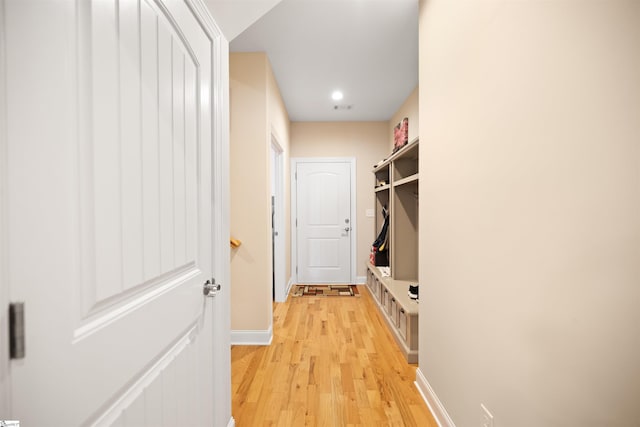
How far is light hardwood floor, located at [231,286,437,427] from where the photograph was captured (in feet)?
5.59

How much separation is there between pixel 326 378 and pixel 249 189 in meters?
1.62

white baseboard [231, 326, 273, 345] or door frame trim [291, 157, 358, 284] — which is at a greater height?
door frame trim [291, 157, 358, 284]

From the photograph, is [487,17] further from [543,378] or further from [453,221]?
[543,378]

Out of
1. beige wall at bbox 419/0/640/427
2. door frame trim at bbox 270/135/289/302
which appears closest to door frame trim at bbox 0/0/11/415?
beige wall at bbox 419/0/640/427

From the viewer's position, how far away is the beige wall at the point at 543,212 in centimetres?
71

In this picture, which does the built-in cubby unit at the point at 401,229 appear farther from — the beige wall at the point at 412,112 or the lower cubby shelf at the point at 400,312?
the beige wall at the point at 412,112

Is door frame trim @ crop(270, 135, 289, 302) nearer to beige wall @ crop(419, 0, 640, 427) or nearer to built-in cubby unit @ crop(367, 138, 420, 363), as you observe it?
built-in cubby unit @ crop(367, 138, 420, 363)

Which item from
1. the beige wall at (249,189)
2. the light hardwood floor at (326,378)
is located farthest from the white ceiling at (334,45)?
the light hardwood floor at (326,378)

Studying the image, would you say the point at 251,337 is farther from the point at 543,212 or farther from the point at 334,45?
the point at 334,45

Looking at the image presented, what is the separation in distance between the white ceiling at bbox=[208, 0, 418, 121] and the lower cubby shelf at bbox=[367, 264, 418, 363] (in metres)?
2.20

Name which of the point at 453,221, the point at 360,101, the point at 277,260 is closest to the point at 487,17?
the point at 453,221

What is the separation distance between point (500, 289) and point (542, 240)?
29 cm

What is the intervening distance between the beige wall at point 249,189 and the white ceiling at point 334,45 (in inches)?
11.2

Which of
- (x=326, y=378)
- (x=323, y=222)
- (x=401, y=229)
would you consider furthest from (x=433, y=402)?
(x=323, y=222)
